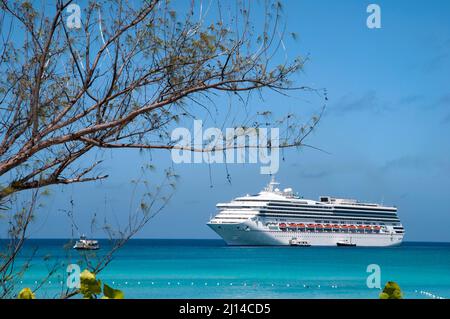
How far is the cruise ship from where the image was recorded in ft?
144

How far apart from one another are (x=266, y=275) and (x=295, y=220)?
13.3 metres

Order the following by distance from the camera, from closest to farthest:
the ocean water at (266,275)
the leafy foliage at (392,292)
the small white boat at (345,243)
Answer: the leafy foliage at (392,292) < the ocean water at (266,275) < the small white boat at (345,243)

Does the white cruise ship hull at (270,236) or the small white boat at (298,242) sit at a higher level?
the white cruise ship hull at (270,236)

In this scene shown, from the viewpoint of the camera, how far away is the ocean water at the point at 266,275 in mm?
24672

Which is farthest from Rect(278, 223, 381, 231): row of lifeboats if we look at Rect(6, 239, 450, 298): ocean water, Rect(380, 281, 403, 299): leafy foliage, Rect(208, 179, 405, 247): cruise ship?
Rect(380, 281, 403, 299): leafy foliage

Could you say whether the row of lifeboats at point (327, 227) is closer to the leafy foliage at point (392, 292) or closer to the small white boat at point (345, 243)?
the small white boat at point (345, 243)

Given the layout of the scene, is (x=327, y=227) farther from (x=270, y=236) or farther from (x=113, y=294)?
(x=113, y=294)

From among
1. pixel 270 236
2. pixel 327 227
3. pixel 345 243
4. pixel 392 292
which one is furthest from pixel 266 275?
pixel 392 292

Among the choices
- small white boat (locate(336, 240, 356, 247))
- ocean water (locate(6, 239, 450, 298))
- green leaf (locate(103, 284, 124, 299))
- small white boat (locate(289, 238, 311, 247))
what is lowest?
green leaf (locate(103, 284, 124, 299))

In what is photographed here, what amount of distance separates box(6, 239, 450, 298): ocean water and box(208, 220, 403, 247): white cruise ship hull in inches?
27.2

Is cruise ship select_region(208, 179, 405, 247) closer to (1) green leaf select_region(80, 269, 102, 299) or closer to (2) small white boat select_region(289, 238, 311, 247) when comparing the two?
(2) small white boat select_region(289, 238, 311, 247)

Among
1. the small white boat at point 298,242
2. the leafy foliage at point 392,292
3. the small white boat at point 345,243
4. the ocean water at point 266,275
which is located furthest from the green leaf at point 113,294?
the small white boat at point 345,243

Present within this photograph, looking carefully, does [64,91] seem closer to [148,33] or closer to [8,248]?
[148,33]

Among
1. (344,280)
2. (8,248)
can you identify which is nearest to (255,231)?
(344,280)
